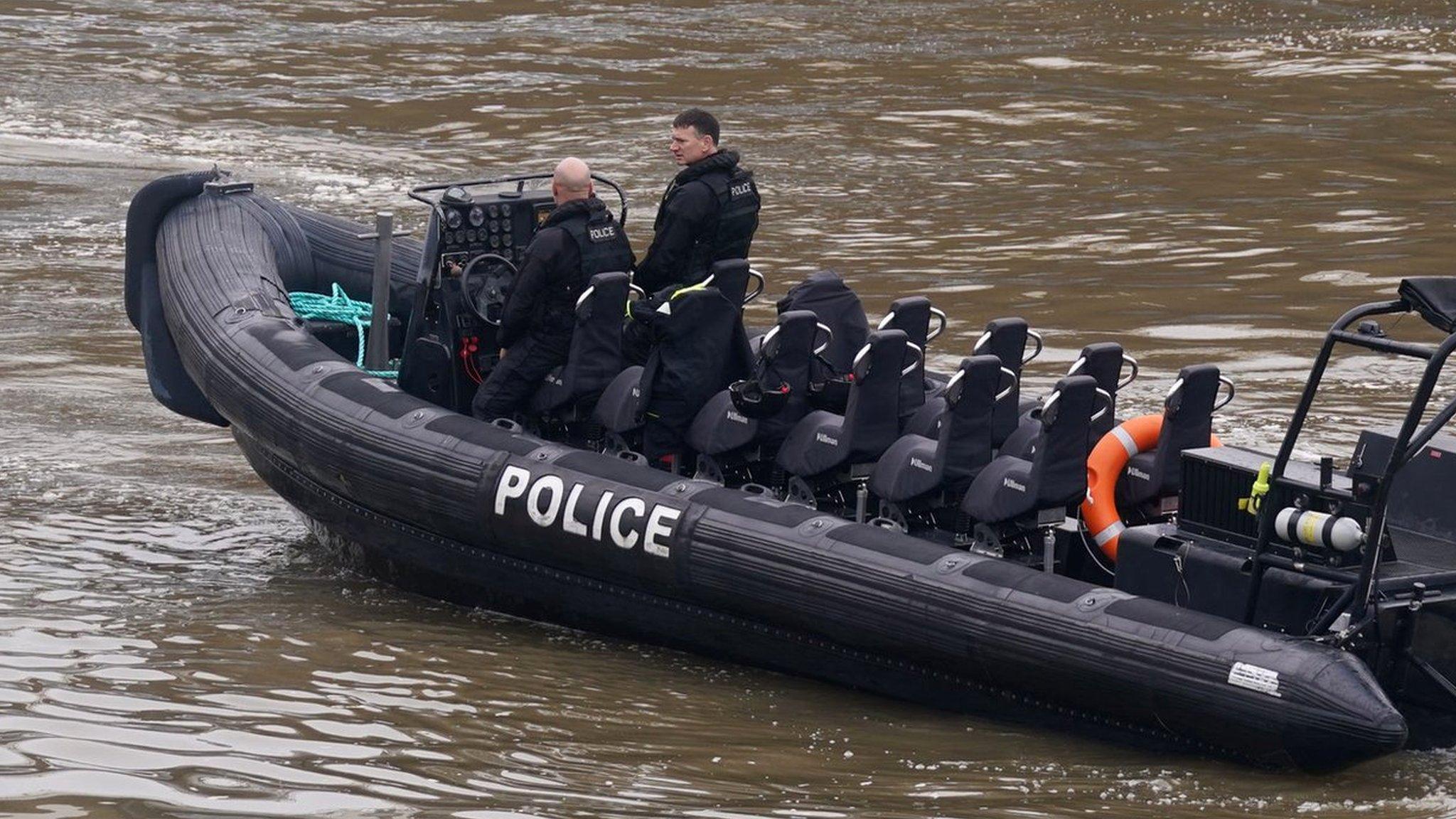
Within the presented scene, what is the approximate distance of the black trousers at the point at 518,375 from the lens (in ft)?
25.8

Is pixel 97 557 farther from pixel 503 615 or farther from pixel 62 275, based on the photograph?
pixel 62 275

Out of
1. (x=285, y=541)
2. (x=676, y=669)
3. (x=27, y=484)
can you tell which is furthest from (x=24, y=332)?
(x=676, y=669)

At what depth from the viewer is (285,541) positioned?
28.5 feet

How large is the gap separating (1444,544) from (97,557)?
16.0 feet

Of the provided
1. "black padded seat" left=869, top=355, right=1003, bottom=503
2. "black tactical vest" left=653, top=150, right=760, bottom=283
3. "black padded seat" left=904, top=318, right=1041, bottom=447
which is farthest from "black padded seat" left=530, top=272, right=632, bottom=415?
"black padded seat" left=869, top=355, right=1003, bottom=503

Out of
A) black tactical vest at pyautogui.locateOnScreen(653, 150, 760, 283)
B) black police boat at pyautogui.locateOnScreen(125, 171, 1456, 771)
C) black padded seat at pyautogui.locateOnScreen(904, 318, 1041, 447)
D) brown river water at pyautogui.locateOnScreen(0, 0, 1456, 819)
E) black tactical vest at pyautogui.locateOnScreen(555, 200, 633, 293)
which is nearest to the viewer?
brown river water at pyautogui.locateOnScreen(0, 0, 1456, 819)

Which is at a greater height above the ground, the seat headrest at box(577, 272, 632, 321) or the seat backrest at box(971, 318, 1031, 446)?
the seat headrest at box(577, 272, 632, 321)

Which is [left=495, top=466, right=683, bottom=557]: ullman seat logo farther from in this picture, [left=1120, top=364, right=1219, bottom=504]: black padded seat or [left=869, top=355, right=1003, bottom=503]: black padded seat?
[left=1120, top=364, right=1219, bottom=504]: black padded seat

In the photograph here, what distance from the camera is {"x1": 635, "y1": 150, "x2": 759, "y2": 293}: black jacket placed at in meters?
7.92

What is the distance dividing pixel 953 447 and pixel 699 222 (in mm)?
1601

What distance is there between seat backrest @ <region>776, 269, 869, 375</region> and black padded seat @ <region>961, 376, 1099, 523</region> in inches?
50.3

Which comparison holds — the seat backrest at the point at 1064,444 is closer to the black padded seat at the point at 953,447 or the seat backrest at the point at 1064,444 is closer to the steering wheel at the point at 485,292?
the black padded seat at the point at 953,447

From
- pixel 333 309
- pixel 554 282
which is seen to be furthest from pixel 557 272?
pixel 333 309

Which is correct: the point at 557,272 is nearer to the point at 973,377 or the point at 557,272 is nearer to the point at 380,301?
the point at 380,301
